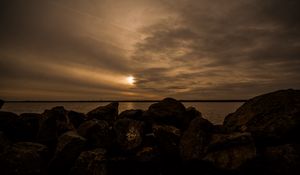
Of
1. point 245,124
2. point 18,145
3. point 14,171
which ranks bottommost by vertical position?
point 14,171

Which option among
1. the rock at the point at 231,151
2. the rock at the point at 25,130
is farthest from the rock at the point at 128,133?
the rock at the point at 25,130

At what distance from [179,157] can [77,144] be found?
142 inches

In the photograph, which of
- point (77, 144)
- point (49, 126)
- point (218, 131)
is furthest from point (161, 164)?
point (49, 126)

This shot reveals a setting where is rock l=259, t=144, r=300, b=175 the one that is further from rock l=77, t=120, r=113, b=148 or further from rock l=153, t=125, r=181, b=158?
rock l=77, t=120, r=113, b=148

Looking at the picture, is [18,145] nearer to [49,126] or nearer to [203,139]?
[49,126]

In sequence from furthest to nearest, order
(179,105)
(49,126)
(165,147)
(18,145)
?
(179,105)
(49,126)
(165,147)
(18,145)

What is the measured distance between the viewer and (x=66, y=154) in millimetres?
7031

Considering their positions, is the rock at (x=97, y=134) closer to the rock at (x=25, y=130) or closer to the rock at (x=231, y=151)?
the rock at (x=25, y=130)

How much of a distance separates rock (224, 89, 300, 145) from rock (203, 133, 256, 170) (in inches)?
31.3

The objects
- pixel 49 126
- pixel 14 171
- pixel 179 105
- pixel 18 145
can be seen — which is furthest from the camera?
pixel 179 105

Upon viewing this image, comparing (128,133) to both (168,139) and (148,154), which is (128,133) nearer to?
(148,154)

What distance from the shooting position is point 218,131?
309 inches

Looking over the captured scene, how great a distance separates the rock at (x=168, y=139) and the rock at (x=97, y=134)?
75.6 inches

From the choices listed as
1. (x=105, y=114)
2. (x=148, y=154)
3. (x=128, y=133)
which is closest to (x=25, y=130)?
(x=105, y=114)
